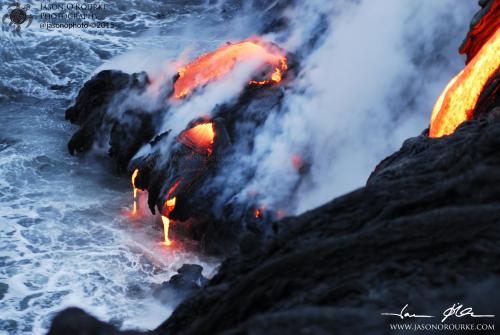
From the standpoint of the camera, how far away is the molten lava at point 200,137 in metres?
12.7

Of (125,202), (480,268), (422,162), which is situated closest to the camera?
(480,268)

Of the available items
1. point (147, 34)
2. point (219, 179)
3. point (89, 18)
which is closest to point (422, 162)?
point (219, 179)

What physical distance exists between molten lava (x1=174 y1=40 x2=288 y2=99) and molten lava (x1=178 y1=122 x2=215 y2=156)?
1667 mm

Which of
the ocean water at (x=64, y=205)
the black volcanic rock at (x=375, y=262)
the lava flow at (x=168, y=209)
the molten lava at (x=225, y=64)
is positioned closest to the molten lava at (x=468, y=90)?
the black volcanic rock at (x=375, y=262)

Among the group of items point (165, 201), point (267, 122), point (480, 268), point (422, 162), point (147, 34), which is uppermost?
point (147, 34)

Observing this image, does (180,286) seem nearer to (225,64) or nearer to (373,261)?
(225,64)

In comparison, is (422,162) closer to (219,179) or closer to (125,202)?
(219,179)

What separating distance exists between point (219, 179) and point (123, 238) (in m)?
2.38

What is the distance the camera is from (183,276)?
10.0 m

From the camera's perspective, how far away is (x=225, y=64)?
47.5 feet

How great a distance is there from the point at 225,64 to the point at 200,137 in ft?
8.11
